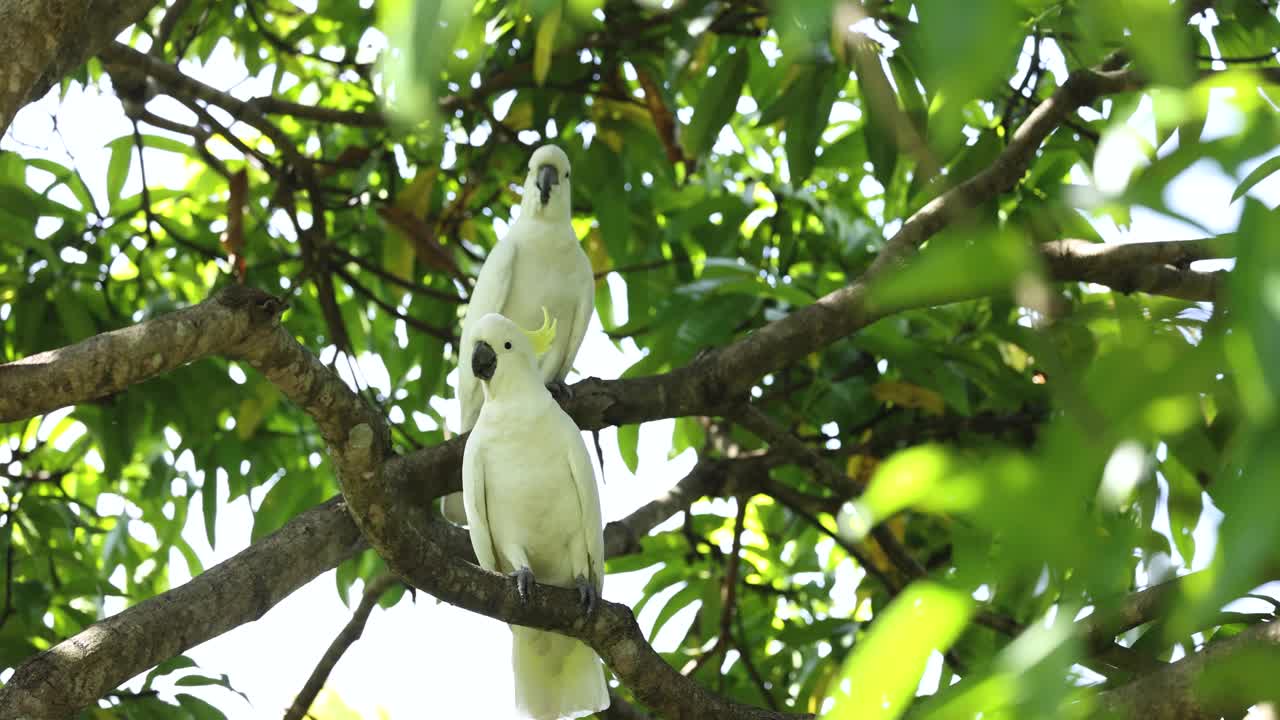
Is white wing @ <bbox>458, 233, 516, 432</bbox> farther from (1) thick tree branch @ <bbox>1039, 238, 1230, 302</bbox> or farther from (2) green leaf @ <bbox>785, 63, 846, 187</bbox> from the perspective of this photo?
(1) thick tree branch @ <bbox>1039, 238, 1230, 302</bbox>

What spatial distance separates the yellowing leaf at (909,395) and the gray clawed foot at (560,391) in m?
0.89

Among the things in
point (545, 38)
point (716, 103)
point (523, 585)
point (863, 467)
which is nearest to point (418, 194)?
point (716, 103)

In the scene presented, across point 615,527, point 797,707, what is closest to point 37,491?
point 615,527

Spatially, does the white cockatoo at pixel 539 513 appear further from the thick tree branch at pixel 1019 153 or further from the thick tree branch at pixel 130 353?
the thick tree branch at pixel 130 353

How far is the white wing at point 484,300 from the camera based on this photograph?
3.65m

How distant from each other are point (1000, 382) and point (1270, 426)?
3134 millimetres

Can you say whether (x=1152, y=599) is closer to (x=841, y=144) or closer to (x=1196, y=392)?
(x=1196, y=392)

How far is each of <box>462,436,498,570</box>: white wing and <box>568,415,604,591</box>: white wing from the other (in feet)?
0.10

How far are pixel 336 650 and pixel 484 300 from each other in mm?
1175

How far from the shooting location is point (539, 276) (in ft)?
12.6

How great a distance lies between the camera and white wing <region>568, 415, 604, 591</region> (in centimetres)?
303

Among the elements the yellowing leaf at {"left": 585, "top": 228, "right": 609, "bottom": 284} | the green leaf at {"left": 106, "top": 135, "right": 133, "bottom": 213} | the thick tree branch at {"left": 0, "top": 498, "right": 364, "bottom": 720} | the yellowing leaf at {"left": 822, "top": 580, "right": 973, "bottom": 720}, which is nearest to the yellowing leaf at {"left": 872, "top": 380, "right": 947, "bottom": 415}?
the yellowing leaf at {"left": 585, "top": 228, "right": 609, "bottom": 284}

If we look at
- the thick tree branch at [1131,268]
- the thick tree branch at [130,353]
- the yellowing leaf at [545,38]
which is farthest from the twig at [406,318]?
the thick tree branch at [1131,268]

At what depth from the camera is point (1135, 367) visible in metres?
0.61
